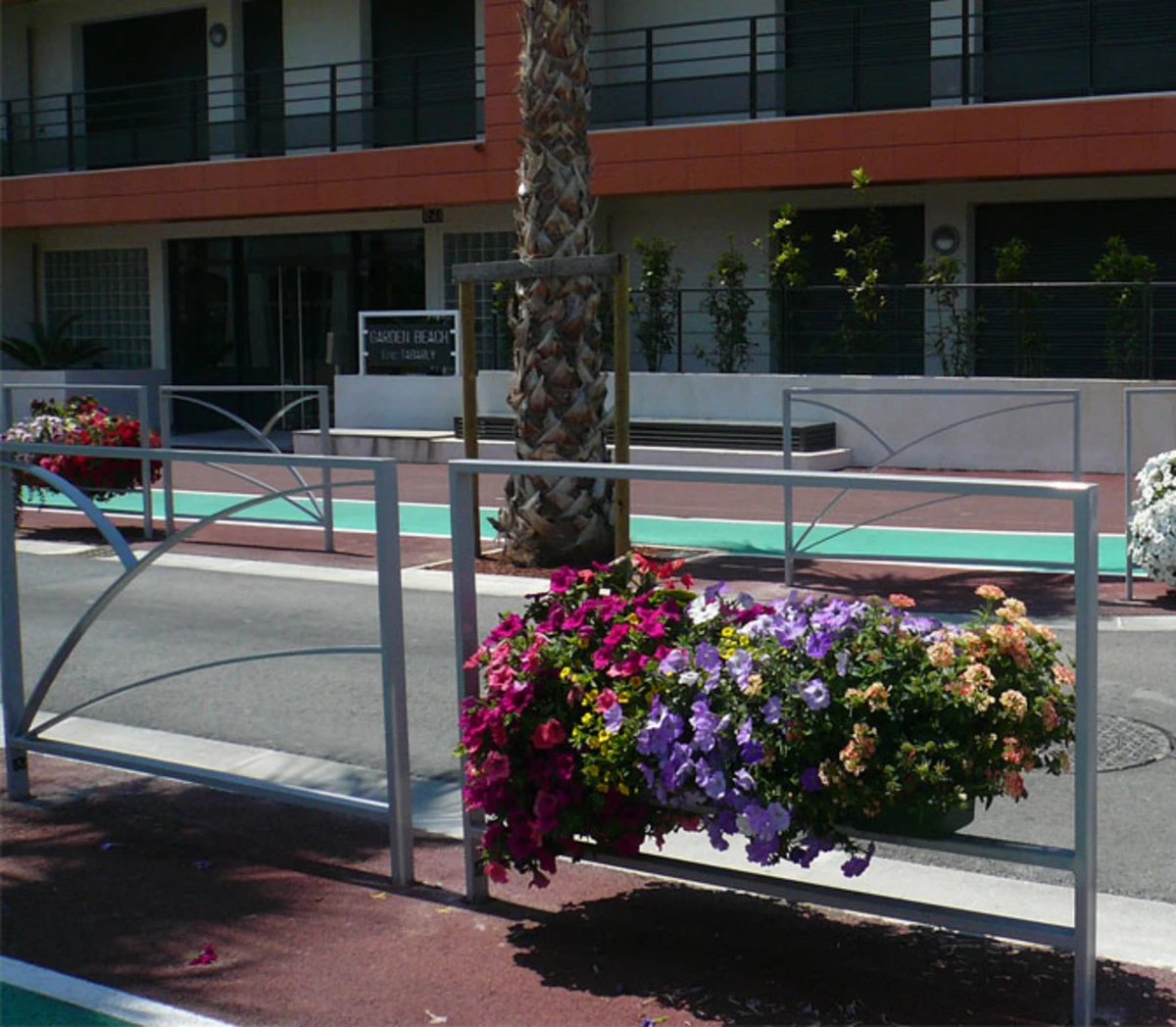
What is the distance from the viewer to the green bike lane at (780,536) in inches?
506

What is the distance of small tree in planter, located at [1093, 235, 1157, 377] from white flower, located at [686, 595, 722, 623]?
588 inches

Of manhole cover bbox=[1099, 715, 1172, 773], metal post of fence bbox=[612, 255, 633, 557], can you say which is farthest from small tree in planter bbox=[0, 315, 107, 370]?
manhole cover bbox=[1099, 715, 1172, 773]

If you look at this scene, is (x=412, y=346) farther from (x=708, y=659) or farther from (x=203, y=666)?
(x=708, y=659)

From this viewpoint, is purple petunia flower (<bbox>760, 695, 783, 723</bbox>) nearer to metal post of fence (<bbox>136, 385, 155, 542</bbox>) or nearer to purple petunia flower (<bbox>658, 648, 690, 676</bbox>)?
purple petunia flower (<bbox>658, 648, 690, 676</bbox>)

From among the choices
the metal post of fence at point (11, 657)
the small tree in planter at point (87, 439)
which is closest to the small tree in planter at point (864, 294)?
the small tree in planter at point (87, 439)

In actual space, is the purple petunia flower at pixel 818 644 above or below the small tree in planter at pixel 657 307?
below

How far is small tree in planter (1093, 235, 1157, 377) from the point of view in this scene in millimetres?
18531

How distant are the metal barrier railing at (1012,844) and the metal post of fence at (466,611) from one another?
18cm

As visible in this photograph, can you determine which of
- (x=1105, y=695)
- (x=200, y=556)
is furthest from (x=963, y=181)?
(x=1105, y=695)

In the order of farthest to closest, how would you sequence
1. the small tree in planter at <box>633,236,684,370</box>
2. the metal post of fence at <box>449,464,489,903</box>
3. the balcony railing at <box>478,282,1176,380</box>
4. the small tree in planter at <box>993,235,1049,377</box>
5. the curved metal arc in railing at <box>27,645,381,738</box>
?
the small tree in planter at <box>633,236,684,370</box>
the small tree in planter at <box>993,235,1049,377</box>
the balcony railing at <box>478,282,1176,380</box>
the curved metal arc in railing at <box>27,645,381,738</box>
the metal post of fence at <box>449,464,489,903</box>

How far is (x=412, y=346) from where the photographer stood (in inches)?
893

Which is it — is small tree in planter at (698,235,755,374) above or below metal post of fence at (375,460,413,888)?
above

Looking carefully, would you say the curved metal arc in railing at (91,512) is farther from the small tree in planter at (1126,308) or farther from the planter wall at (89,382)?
the planter wall at (89,382)

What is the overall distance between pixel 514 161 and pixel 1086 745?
19933mm
